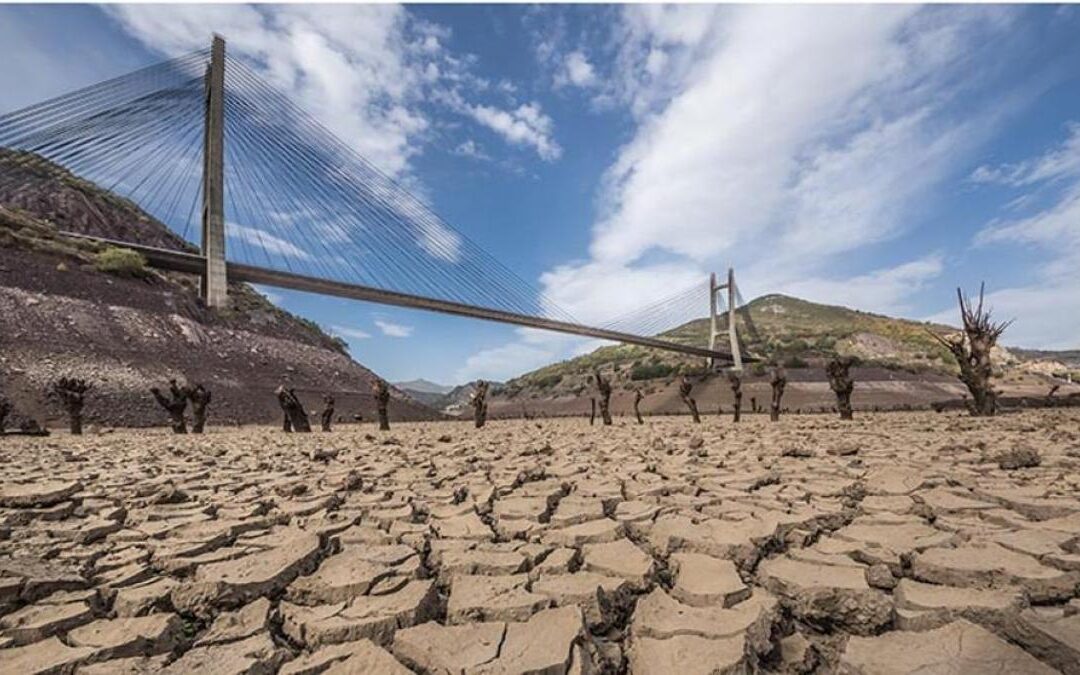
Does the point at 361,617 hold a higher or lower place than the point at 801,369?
lower

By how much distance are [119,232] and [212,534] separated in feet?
115

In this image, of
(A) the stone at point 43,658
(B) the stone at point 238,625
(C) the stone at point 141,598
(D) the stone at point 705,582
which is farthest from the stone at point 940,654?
(C) the stone at point 141,598

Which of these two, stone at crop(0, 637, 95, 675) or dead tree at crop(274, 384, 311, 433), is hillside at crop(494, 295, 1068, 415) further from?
stone at crop(0, 637, 95, 675)

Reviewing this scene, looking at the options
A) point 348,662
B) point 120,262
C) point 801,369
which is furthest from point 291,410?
point 801,369

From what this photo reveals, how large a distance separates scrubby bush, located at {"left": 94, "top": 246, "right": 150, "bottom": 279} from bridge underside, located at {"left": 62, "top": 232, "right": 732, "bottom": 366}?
45 cm

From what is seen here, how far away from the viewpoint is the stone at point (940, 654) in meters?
1.21

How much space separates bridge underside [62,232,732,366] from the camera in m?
17.9

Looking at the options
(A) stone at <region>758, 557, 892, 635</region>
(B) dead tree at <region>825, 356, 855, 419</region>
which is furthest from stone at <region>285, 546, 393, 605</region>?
(B) dead tree at <region>825, 356, 855, 419</region>

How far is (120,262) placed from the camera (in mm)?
18203

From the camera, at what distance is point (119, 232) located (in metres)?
28.5

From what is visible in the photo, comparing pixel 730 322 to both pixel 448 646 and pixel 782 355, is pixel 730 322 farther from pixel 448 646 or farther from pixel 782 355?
pixel 448 646

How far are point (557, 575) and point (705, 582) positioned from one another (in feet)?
1.71

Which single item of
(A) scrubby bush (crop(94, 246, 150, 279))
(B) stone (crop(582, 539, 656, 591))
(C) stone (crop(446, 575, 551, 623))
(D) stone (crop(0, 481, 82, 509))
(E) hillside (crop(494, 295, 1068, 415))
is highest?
(A) scrubby bush (crop(94, 246, 150, 279))

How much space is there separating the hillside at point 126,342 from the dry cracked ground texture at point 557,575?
13.2 metres
